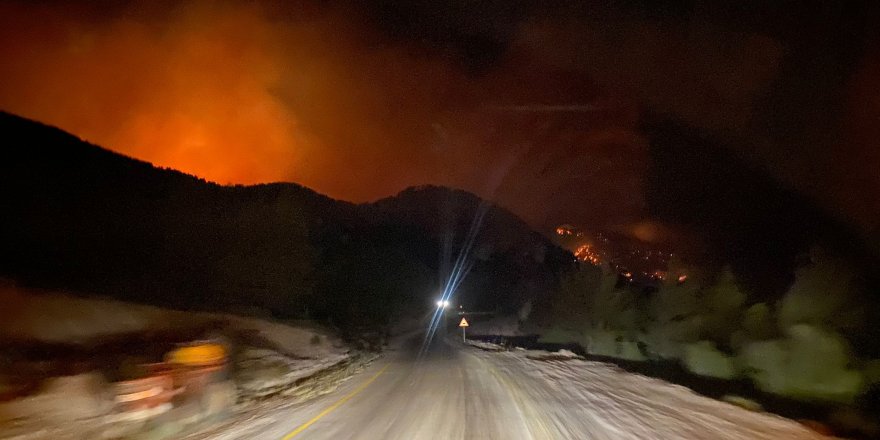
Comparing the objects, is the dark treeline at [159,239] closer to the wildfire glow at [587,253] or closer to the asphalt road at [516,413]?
the wildfire glow at [587,253]

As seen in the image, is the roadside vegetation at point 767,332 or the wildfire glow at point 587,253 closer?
the roadside vegetation at point 767,332

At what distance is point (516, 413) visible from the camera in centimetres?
1378

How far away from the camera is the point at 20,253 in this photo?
45344 millimetres

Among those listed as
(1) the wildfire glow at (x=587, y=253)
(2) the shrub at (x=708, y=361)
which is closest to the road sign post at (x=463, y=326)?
(1) the wildfire glow at (x=587, y=253)

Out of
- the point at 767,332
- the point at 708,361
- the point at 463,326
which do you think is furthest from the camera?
the point at 463,326

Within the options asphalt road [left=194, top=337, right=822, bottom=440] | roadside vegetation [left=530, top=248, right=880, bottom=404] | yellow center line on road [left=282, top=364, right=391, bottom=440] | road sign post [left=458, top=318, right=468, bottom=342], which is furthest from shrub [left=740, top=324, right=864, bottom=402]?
road sign post [left=458, top=318, right=468, bottom=342]

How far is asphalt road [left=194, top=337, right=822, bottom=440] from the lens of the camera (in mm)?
11547

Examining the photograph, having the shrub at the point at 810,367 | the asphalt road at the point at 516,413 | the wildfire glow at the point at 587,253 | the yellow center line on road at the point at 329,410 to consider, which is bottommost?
the yellow center line on road at the point at 329,410

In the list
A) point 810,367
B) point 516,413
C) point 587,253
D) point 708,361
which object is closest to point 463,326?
point 708,361

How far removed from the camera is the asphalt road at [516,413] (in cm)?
1155

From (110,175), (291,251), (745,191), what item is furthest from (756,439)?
(110,175)

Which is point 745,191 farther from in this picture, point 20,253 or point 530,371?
point 20,253

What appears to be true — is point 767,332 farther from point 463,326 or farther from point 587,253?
point 587,253

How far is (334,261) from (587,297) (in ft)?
156
